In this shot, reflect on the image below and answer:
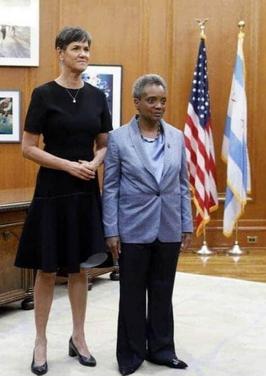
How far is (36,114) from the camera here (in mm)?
2824

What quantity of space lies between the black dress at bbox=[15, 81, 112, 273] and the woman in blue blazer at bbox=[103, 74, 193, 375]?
0.10 meters

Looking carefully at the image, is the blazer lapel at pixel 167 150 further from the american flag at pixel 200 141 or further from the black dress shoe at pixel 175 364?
the american flag at pixel 200 141

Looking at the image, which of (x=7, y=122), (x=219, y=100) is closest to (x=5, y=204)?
(x=7, y=122)

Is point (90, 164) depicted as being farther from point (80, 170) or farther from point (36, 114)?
point (36, 114)

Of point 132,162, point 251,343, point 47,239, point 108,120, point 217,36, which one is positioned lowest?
point 251,343

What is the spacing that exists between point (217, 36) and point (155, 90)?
4.19 m

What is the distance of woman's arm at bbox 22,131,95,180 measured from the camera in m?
2.83

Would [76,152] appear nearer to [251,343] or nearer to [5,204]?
[5,204]

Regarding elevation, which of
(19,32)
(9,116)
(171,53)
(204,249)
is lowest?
(204,249)

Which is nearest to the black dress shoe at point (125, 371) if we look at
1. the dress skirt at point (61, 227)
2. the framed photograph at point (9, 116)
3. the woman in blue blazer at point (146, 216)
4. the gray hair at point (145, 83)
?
the woman in blue blazer at point (146, 216)

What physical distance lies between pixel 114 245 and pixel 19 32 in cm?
419

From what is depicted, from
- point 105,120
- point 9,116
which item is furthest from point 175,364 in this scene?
point 9,116

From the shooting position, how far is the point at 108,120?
3.05 metres

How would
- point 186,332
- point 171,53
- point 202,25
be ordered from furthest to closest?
point 171,53
point 202,25
point 186,332
